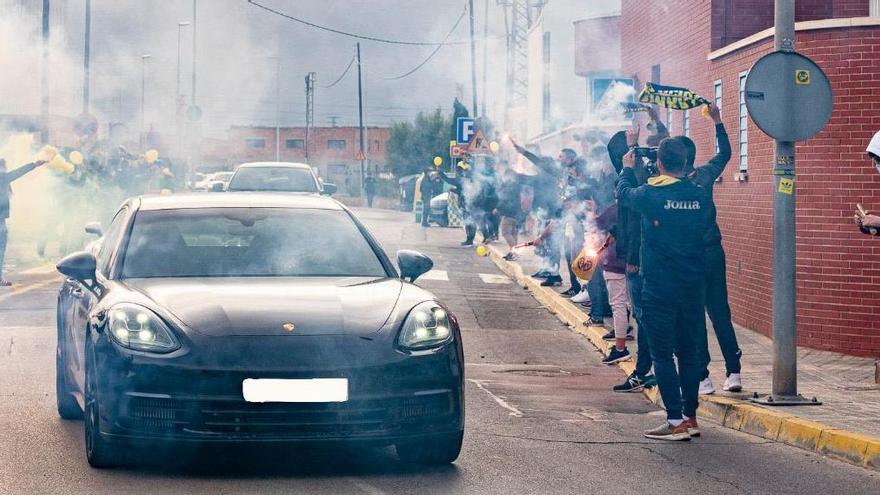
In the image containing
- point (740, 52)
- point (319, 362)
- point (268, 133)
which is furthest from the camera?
point (268, 133)

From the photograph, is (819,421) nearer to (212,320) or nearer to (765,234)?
(212,320)

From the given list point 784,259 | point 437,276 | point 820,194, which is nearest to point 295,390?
point 784,259

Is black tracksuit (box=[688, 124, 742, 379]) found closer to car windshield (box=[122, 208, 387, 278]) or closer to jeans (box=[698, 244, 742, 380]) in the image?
jeans (box=[698, 244, 742, 380])

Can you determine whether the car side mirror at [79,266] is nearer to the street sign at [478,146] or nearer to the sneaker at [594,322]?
the sneaker at [594,322]

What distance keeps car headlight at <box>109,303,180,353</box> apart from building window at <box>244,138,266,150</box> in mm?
123919

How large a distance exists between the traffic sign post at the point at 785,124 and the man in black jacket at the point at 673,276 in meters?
1.15

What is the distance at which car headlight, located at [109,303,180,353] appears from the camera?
659cm

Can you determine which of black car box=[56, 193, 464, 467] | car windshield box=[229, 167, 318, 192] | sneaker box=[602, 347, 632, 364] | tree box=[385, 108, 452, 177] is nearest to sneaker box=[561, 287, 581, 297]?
sneaker box=[602, 347, 632, 364]

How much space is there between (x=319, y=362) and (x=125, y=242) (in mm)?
1846

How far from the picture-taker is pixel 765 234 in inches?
558

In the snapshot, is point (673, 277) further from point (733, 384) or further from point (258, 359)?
point (258, 359)

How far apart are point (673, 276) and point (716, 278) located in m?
1.89

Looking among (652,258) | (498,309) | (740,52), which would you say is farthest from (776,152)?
(498,309)

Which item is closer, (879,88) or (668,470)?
(668,470)
